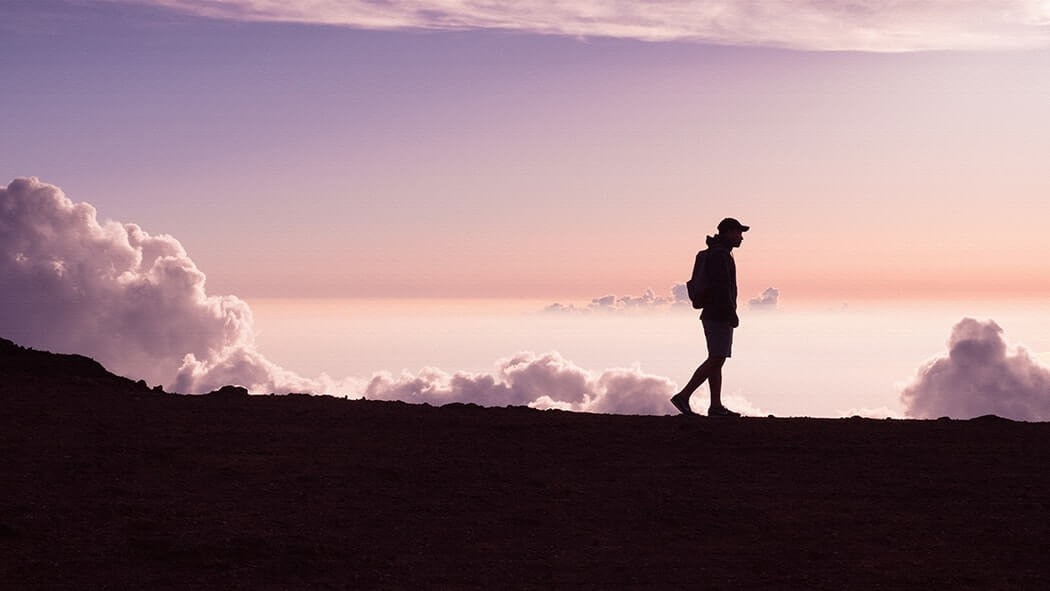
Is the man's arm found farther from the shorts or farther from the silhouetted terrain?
the silhouetted terrain

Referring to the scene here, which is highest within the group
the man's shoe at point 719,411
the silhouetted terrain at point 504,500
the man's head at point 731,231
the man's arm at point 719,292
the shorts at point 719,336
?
the man's head at point 731,231

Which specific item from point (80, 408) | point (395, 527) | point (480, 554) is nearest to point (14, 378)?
point (80, 408)

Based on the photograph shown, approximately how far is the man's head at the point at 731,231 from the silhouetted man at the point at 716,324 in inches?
8.5

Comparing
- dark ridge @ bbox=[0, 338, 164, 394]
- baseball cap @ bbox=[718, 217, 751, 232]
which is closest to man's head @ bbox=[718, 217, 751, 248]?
baseball cap @ bbox=[718, 217, 751, 232]

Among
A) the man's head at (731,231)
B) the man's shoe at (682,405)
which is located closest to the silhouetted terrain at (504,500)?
the man's shoe at (682,405)

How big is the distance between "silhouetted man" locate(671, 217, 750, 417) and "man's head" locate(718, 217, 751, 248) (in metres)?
0.22

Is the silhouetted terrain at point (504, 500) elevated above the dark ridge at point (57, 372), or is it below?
below

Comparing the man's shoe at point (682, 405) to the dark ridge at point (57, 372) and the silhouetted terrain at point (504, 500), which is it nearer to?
the silhouetted terrain at point (504, 500)

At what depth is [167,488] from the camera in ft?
34.1

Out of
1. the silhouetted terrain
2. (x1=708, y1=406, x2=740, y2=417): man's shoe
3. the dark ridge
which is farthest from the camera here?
the dark ridge

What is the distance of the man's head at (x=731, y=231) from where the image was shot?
1475cm

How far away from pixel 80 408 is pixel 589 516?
722 cm

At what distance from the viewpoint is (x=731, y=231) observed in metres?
14.8

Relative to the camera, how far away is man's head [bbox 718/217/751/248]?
14.8 metres
